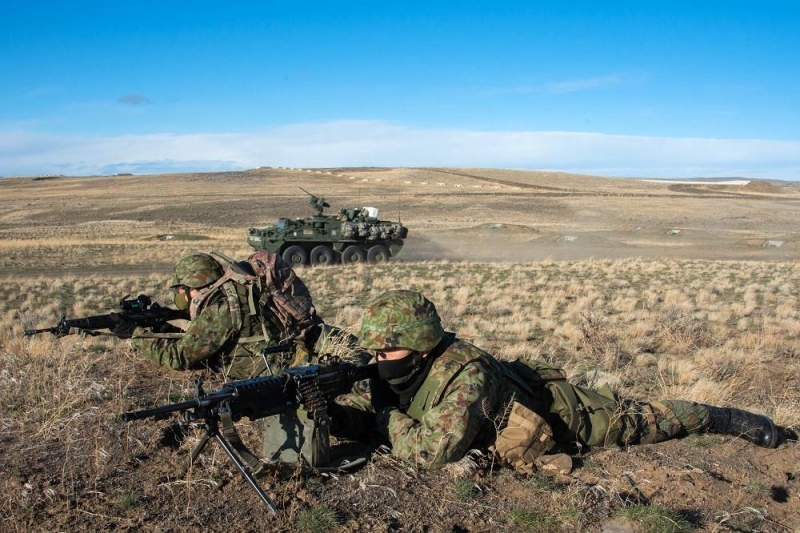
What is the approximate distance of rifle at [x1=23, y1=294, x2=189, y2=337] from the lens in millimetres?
5652

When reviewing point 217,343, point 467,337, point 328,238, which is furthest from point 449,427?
point 328,238

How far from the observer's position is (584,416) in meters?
4.52

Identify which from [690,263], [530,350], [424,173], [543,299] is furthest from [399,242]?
[424,173]

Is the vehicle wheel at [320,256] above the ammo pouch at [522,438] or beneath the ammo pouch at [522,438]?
beneath

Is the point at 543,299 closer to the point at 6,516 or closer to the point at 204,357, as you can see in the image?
the point at 204,357

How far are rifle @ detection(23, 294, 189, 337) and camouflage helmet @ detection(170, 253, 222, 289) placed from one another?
353mm

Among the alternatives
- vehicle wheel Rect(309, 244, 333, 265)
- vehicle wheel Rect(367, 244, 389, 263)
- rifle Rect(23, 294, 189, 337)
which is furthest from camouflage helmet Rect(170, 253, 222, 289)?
vehicle wheel Rect(367, 244, 389, 263)

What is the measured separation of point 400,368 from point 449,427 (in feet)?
1.51

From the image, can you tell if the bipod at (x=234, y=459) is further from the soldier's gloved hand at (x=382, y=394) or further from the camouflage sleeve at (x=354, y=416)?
the soldier's gloved hand at (x=382, y=394)

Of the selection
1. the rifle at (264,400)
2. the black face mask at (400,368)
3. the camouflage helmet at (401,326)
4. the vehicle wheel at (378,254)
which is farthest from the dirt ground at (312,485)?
the vehicle wheel at (378,254)

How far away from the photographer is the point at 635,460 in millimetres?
4352

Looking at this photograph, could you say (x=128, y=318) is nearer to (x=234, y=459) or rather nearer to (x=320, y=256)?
(x=234, y=459)

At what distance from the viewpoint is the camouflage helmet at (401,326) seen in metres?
3.94

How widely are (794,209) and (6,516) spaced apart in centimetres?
6172
